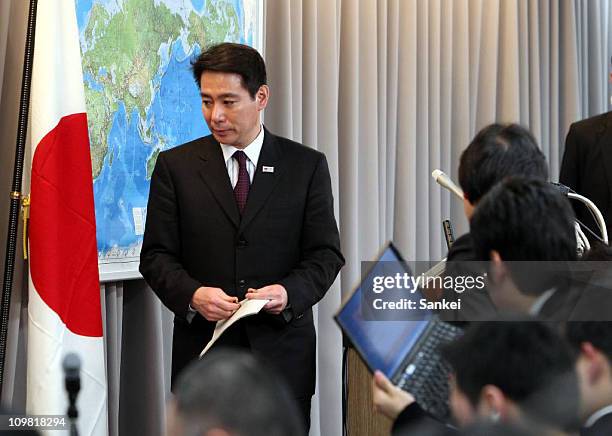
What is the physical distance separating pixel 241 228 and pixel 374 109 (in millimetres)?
2143

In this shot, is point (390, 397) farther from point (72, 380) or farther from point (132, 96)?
point (132, 96)

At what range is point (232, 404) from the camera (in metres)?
1.03

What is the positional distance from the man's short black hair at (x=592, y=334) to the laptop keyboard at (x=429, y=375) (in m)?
0.18

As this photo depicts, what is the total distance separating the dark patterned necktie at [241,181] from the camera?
2.91 metres

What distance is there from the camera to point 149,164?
369 cm

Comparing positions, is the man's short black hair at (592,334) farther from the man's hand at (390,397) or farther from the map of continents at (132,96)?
the map of continents at (132,96)

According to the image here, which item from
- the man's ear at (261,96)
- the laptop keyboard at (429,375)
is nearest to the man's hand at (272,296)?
the man's ear at (261,96)

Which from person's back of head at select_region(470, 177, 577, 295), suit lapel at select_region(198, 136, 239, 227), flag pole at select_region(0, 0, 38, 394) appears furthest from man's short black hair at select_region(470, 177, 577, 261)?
flag pole at select_region(0, 0, 38, 394)

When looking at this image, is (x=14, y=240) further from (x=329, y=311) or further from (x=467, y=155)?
(x=329, y=311)

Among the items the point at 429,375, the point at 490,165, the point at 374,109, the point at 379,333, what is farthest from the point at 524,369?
the point at 374,109

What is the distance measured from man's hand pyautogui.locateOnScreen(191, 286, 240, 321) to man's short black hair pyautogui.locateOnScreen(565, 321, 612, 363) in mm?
1227

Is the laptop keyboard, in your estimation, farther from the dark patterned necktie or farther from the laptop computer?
the dark patterned necktie

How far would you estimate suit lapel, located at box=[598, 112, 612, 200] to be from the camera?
3561 millimetres

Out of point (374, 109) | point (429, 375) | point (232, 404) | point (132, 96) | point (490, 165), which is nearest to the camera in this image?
point (232, 404)
